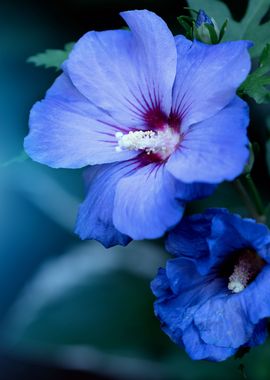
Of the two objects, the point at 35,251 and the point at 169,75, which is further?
the point at 35,251

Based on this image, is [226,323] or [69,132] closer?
[226,323]

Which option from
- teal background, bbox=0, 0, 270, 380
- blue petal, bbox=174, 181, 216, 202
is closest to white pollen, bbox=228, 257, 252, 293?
blue petal, bbox=174, 181, 216, 202

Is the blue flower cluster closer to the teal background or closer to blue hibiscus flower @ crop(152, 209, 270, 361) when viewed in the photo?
blue hibiscus flower @ crop(152, 209, 270, 361)

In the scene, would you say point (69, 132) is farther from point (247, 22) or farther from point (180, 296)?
point (247, 22)

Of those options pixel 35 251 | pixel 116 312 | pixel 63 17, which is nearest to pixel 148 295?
pixel 116 312

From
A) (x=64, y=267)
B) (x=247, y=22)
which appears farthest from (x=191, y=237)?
(x=64, y=267)

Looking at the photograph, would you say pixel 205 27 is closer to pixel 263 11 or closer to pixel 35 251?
pixel 263 11

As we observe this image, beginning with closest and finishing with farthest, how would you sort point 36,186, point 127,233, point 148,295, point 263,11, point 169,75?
point 127,233
point 169,75
point 263,11
point 148,295
point 36,186
